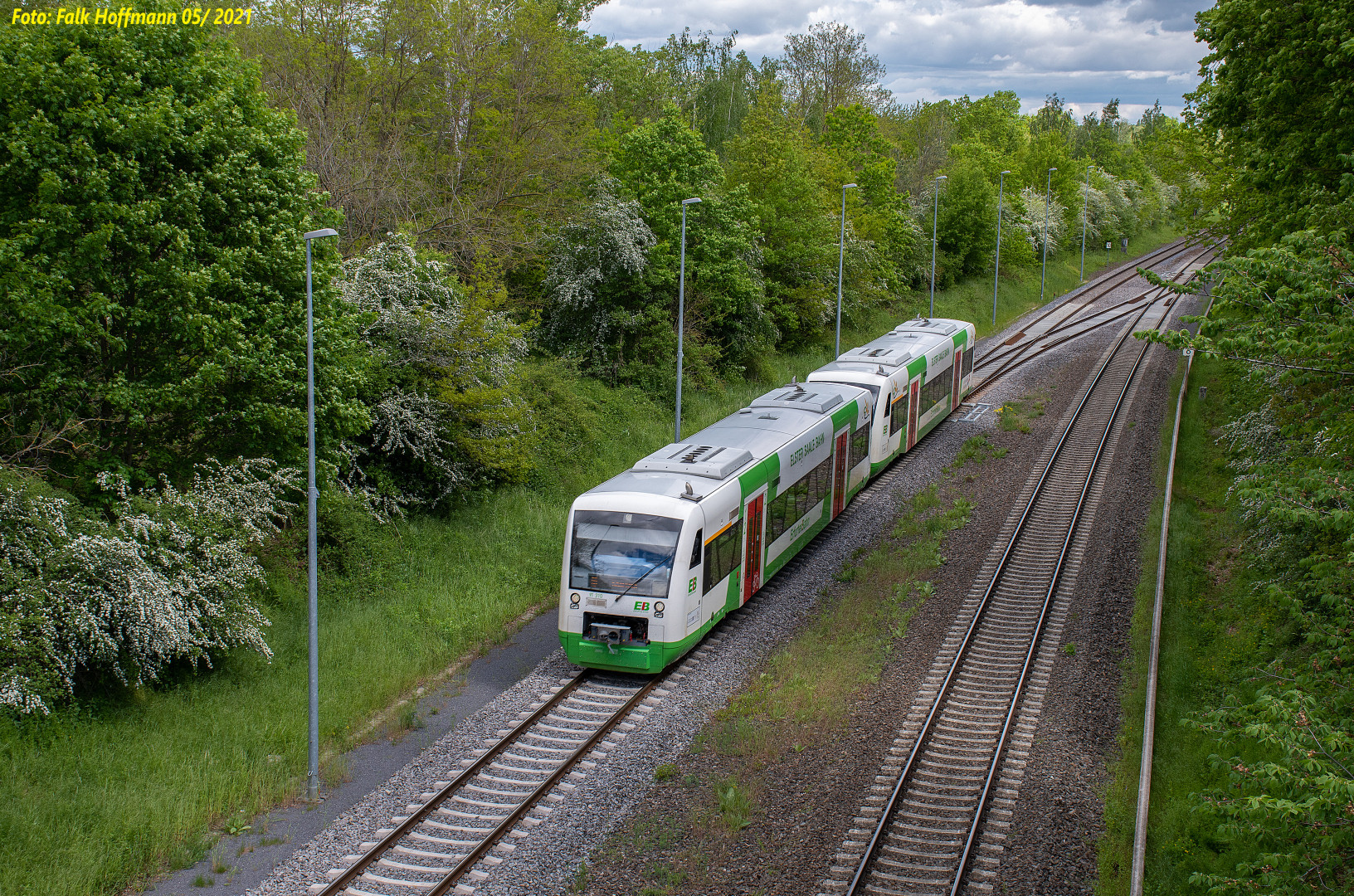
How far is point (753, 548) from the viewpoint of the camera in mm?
17984

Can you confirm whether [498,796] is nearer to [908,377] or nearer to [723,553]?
[723,553]

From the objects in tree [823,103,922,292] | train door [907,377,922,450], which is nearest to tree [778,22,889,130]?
tree [823,103,922,292]

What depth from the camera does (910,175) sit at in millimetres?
59031

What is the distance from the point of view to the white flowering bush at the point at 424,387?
69.9 ft

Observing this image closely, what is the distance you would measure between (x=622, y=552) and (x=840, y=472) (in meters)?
8.64

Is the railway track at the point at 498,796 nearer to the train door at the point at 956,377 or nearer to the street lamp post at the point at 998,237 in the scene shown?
the train door at the point at 956,377

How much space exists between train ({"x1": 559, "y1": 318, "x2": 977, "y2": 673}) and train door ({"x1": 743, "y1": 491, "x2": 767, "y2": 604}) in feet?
0.11

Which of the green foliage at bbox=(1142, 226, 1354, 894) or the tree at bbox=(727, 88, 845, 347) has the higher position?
the tree at bbox=(727, 88, 845, 347)

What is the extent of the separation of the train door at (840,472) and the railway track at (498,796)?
8031mm

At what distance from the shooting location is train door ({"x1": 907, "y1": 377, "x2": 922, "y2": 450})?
2747 centimetres

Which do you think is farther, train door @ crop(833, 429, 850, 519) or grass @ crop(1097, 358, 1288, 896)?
train door @ crop(833, 429, 850, 519)

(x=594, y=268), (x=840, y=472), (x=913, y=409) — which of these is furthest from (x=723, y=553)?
(x=594, y=268)

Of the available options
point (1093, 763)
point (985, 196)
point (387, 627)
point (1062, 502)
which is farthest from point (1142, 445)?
point (985, 196)

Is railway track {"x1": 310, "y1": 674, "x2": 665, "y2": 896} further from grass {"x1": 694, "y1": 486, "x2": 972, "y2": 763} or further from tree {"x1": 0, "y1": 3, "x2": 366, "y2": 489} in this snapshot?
tree {"x1": 0, "y1": 3, "x2": 366, "y2": 489}
